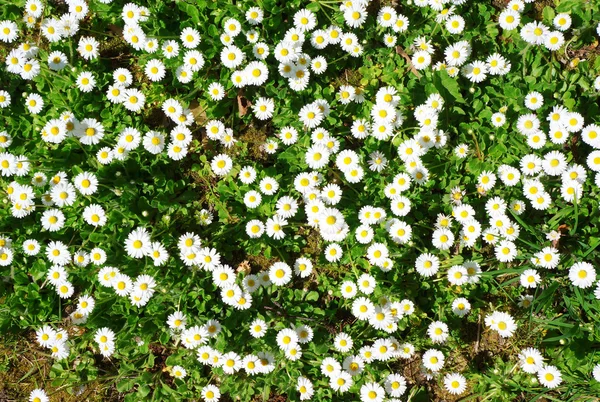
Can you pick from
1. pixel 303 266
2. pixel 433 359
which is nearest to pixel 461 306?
pixel 433 359

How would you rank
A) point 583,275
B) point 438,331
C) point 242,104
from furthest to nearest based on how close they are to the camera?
point 242,104 < point 438,331 < point 583,275

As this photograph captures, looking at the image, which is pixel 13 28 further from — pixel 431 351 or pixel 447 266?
pixel 431 351

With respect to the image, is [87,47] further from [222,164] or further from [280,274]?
[280,274]

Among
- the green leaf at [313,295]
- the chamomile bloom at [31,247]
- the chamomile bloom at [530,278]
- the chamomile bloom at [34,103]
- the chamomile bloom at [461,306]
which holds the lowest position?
the green leaf at [313,295]

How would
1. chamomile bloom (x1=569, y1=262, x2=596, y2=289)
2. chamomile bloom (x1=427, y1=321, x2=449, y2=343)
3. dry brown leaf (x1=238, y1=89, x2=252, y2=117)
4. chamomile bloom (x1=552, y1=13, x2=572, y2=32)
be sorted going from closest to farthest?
chamomile bloom (x1=569, y1=262, x2=596, y2=289) → chamomile bloom (x1=427, y1=321, x2=449, y2=343) → chamomile bloom (x1=552, y1=13, x2=572, y2=32) → dry brown leaf (x1=238, y1=89, x2=252, y2=117)

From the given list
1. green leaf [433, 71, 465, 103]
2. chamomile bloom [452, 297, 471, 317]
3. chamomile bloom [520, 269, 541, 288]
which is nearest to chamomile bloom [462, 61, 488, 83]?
green leaf [433, 71, 465, 103]

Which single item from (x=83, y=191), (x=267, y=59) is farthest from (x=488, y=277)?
(x=83, y=191)

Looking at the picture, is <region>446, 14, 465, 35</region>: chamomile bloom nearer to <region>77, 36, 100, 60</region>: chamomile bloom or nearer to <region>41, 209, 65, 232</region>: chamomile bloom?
<region>77, 36, 100, 60</region>: chamomile bloom

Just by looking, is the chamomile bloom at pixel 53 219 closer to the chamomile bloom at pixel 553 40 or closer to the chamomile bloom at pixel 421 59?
the chamomile bloom at pixel 421 59

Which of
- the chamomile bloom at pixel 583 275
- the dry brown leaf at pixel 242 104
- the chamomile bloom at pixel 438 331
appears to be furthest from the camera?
the dry brown leaf at pixel 242 104

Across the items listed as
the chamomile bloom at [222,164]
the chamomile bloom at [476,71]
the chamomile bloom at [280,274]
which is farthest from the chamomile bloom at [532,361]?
the chamomile bloom at [222,164]

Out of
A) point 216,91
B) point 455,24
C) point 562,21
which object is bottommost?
point 216,91
